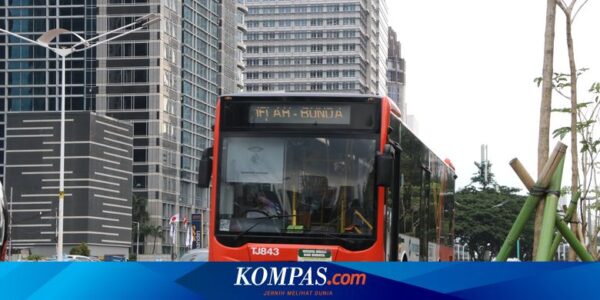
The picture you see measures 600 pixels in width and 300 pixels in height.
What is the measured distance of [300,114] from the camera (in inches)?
651

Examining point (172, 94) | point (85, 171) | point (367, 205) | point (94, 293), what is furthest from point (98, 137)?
point (94, 293)

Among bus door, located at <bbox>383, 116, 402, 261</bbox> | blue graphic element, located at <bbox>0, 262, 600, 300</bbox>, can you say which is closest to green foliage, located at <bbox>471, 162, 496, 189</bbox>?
bus door, located at <bbox>383, 116, 402, 261</bbox>

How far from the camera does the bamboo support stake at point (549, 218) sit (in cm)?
806

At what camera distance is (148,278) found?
5781mm

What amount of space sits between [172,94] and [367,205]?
12544 centimetres

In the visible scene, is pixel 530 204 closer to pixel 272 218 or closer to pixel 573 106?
pixel 573 106

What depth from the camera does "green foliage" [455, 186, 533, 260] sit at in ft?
310

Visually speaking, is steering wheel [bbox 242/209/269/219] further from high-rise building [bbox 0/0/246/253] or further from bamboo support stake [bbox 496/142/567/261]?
high-rise building [bbox 0/0/246/253]

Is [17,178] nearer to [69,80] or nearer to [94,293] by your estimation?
[69,80]

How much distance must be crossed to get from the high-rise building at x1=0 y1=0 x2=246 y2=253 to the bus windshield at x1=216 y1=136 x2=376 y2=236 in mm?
121212

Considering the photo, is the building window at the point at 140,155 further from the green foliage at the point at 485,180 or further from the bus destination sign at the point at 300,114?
the bus destination sign at the point at 300,114

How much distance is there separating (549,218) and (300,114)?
8.51 m

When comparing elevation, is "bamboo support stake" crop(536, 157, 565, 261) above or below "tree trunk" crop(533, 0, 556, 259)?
below

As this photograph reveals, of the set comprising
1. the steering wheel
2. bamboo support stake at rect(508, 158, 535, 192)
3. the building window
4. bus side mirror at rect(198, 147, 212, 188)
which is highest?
the building window
